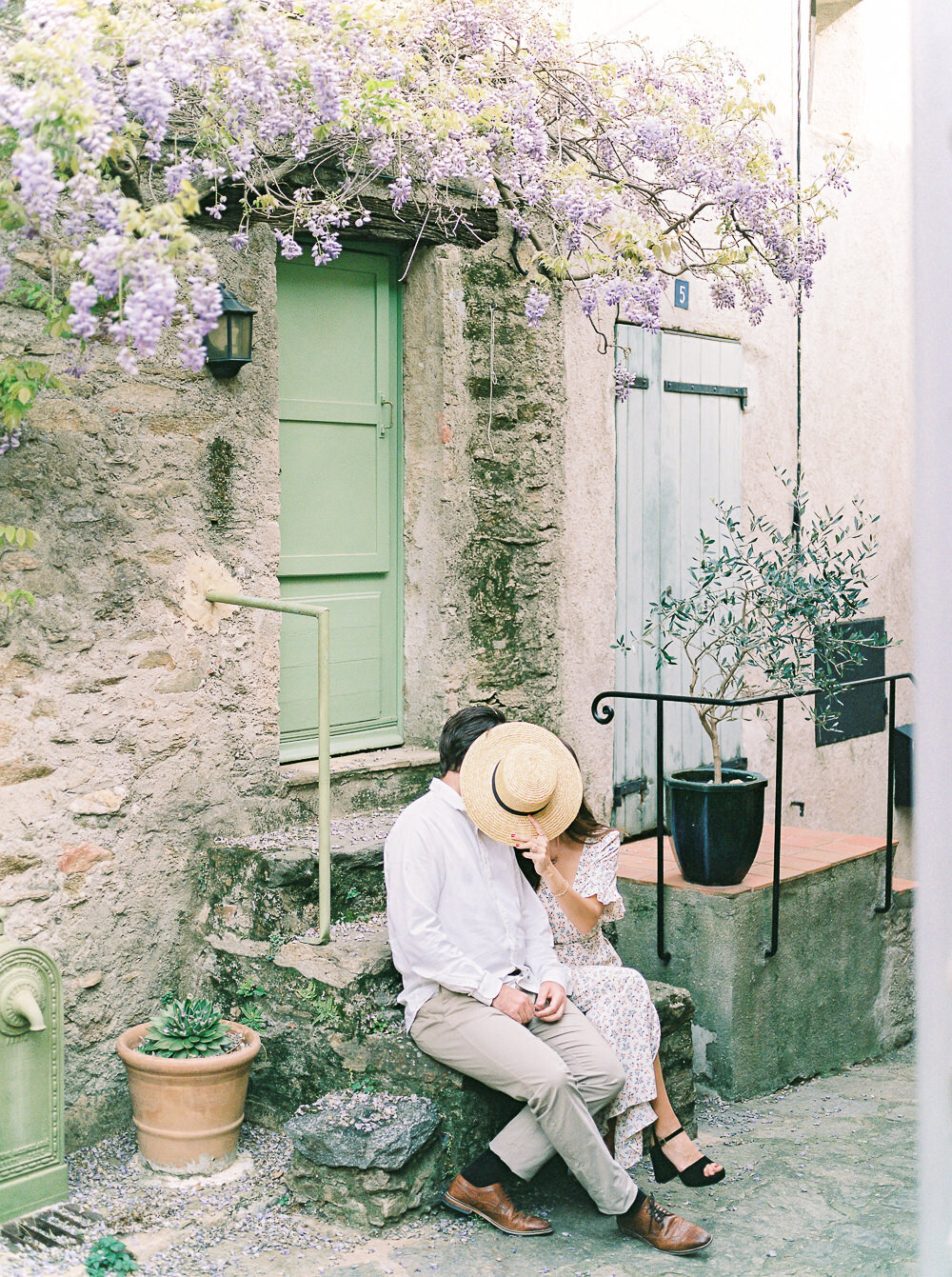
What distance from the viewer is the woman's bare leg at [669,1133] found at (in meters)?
3.71

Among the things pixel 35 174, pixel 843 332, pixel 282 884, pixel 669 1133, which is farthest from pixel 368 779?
pixel 843 332

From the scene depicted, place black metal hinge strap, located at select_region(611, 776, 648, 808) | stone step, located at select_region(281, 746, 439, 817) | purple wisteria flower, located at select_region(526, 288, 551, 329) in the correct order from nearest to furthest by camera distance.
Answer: stone step, located at select_region(281, 746, 439, 817) → purple wisteria flower, located at select_region(526, 288, 551, 329) → black metal hinge strap, located at select_region(611, 776, 648, 808)

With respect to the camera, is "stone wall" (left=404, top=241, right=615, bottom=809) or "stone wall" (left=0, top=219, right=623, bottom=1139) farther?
"stone wall" (left=404, top=241, right=615, bottom=809)

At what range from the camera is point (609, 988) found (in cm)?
378

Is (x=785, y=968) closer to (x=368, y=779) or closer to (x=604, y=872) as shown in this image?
(x=604, y=872)

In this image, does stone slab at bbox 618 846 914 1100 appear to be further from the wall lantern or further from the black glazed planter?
the wall lantern

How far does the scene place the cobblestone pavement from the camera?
3.23 metres

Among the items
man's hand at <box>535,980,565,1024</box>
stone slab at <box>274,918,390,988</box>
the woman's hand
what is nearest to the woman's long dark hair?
the woman's hand

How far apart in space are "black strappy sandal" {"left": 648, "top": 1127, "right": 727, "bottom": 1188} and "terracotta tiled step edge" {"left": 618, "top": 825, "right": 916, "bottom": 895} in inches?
45.2

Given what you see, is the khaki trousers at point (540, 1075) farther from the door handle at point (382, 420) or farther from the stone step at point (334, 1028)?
the door handle at point (382, 420)

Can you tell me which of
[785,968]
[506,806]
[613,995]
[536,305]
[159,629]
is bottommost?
[785,968]

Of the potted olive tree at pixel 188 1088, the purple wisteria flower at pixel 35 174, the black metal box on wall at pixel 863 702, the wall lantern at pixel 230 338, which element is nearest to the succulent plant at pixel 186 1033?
the potted olive tree at pixel 188 1088

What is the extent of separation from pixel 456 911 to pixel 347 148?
95.9 inches

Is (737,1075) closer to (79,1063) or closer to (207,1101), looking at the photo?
(207,1101)
